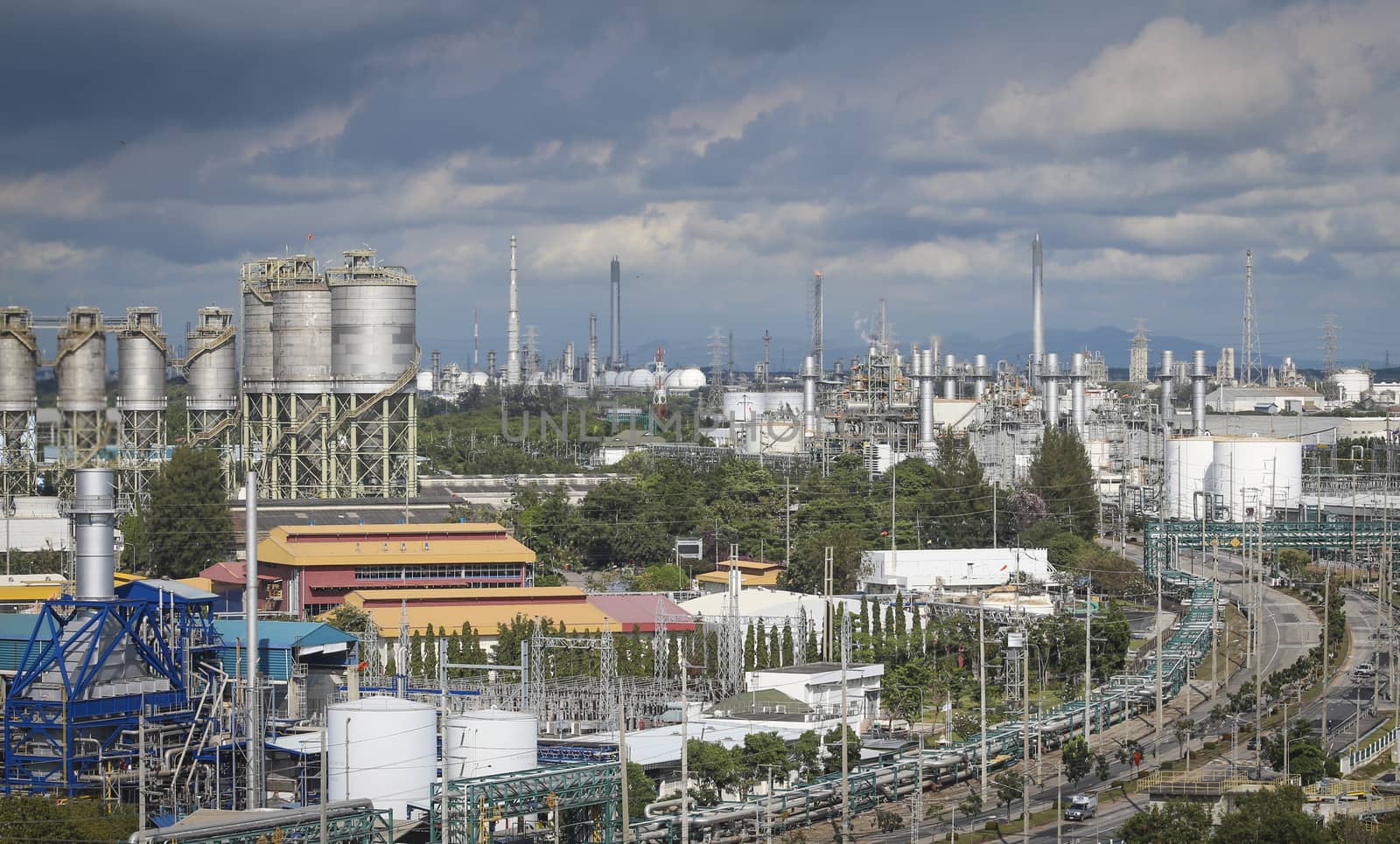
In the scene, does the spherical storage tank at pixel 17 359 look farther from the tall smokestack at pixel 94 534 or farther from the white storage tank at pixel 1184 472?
the white storage tank at pixel 1184 472

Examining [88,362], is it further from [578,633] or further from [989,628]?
[989,628]

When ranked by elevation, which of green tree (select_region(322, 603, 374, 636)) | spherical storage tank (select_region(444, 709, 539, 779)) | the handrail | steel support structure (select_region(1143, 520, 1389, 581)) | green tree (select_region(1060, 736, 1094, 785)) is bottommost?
green tree (select_region(1060, 736, 1094, 785))

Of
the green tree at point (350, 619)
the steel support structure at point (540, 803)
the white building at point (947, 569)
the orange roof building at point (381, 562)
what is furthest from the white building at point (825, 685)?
the white building at point (947, 569)

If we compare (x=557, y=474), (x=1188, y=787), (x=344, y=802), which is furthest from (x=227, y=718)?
(x=557, y=474)

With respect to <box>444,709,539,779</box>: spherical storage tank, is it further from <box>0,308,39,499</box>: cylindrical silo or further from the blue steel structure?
<box>0,308,39,499</box>: cylindrical silo

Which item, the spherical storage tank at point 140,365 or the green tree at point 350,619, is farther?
the spherical storage tank at point 140,365

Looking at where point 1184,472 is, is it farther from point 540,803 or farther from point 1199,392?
point 540,803

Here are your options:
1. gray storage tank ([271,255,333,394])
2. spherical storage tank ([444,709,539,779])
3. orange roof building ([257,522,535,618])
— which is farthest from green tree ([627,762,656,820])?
gray storage tank ([271,255,333,394])
